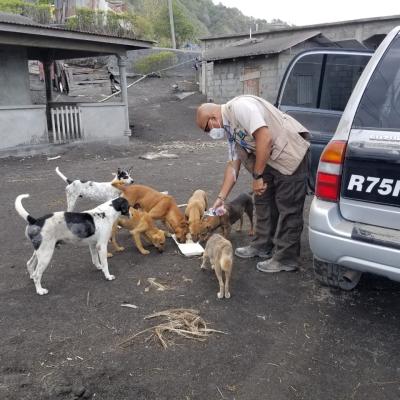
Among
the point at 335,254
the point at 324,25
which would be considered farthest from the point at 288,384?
Result: the point at 324,25

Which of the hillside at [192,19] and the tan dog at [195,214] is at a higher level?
the hillside at [192,19]

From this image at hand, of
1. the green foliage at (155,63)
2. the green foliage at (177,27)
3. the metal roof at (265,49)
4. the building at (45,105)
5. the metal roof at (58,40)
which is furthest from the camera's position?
the green foliage at (177,27)

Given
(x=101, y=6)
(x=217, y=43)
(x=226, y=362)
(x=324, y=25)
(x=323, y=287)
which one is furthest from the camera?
(x=101, y=6)

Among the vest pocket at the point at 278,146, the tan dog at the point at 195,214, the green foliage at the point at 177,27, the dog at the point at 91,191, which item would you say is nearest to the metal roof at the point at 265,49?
the dog at the point at 91,191

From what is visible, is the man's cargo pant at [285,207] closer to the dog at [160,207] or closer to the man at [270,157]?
the man at [270,157]

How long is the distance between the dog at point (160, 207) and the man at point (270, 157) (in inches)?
43.1

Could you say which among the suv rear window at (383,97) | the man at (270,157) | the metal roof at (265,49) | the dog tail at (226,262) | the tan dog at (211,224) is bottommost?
the tan dog at (211,224)

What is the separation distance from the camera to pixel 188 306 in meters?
3.92

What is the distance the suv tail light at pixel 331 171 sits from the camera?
3.10 metres

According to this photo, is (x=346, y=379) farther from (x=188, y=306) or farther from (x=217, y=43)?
(x=217, y=43)

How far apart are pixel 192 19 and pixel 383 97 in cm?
7239

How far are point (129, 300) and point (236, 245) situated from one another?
190cm

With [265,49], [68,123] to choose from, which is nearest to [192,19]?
[265,49]

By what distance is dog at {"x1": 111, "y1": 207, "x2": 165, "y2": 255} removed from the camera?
5199 millimetres
